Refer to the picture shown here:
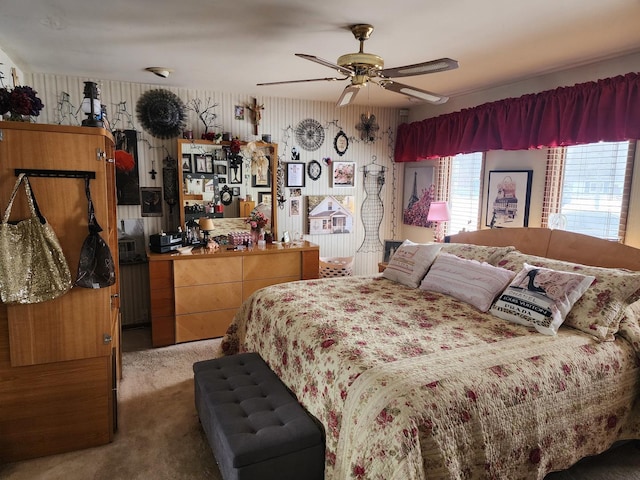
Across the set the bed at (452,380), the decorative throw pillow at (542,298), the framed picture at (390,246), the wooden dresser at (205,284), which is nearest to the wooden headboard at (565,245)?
the bed at (452,380)

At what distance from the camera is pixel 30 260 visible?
80.0 inches

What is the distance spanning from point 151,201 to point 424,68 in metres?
3.00

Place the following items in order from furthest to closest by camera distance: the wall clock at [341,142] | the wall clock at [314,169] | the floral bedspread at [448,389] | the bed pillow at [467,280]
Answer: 1. the wall clock at [341,142]
2. the wall clock at [314,169]
3. the bed pillow at [467,280]
4. the floral bedspread at [448,389]

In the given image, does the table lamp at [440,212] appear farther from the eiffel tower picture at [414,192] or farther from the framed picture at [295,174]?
the framed picture at [295,174]

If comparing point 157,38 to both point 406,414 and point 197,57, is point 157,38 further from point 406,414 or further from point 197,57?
point 406,414

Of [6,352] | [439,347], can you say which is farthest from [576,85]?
[6,352]

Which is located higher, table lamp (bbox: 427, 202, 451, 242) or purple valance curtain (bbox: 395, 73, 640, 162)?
purple valance curtain (bbox: 395, 73, 640, 162)

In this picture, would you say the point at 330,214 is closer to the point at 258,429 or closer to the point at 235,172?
the point at 235,172

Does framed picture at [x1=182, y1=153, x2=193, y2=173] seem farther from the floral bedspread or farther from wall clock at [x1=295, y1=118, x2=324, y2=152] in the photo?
the floral bedspread

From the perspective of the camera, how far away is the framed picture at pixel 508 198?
11.9 feet

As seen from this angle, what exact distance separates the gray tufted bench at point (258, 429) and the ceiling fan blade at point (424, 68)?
1882 millimetres

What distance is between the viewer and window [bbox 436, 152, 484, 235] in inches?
165

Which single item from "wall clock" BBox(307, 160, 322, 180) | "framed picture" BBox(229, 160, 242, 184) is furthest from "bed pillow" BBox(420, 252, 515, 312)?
"framed picture" BBox(229, 160, 242, 184)

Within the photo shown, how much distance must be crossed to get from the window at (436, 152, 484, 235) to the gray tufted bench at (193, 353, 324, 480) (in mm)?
2907
